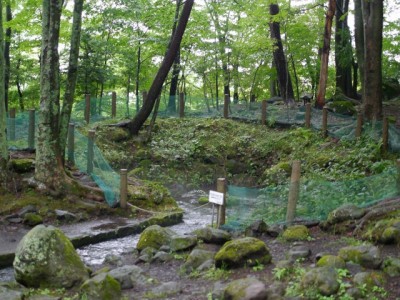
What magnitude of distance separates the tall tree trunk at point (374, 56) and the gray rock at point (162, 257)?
899 centimetres

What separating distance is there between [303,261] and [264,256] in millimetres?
562

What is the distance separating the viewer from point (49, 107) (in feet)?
37.3

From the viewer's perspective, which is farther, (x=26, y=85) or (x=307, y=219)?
(x=26, y=85)

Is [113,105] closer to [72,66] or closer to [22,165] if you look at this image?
[72,66]

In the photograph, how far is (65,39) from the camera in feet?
77.9

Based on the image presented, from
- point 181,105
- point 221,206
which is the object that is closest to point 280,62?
point 181,105

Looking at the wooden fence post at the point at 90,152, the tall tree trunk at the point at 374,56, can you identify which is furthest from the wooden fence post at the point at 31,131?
the tall tree trunk at the point at 374,56

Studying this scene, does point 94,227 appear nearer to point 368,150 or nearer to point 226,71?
point 368,150

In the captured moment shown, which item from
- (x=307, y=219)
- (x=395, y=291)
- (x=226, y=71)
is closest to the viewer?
(x=395, y=291)

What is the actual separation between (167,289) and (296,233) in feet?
8.81

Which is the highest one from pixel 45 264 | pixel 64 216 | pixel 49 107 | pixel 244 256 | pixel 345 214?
pixel 49 107

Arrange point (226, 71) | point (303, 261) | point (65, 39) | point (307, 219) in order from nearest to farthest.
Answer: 1. point (303, 261)
2. point (307, 219)
3. point (65, 39)
4. point (226, 71)

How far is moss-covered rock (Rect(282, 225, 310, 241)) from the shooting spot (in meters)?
7.95

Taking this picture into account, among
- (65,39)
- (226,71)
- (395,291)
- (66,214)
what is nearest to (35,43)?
(65,39)
